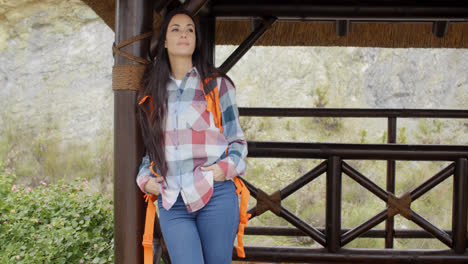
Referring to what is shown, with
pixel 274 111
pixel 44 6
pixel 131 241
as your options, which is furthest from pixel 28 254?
pixel 44 6

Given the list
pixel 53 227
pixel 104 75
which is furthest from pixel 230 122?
pixel 104 75

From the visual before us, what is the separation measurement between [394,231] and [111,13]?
2585mm

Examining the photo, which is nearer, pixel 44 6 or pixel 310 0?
pixel 310 0

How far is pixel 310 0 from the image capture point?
8.61 feet

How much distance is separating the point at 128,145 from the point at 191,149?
30cm

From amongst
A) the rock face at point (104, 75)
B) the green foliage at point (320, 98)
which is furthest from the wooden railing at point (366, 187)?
the green foliage at point (320, 98)

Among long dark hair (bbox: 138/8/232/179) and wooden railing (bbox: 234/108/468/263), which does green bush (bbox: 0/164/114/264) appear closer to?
wooden railing (bbox: 234/108/468/263)

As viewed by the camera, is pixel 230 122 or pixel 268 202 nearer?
pixel 230 122

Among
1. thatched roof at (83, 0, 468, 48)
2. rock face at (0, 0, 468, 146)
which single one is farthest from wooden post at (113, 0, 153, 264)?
rock face at (0, 0, 468, 146)

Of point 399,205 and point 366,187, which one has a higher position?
point 366,187

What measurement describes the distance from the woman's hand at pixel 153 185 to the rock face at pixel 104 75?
9711 mm

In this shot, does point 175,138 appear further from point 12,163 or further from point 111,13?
point 12,163

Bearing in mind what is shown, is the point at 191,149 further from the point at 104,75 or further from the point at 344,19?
the point at 104,75

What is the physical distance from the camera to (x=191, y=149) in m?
1.54
